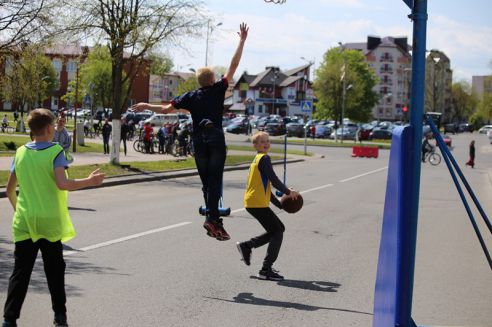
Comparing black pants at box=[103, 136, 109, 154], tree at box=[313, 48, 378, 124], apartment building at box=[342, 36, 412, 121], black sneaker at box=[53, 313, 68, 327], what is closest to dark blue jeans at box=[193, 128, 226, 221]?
black sneaker at box=[53, 313, 68, 327]

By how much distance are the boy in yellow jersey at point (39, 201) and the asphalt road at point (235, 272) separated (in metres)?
0.64

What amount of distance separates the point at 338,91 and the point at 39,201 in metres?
84.3

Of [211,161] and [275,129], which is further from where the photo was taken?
[275,129]

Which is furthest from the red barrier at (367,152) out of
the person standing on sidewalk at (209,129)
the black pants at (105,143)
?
the person standing on sidewalk at (209,129)

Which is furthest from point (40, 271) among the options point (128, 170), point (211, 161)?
point (128, 170)

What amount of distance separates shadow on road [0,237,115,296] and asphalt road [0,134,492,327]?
10mm

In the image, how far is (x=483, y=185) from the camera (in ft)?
84.6

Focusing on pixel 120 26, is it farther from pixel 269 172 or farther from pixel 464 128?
pixel 464 128

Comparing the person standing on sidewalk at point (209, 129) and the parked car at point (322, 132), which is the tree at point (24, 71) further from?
the parked car at point (322, 132)

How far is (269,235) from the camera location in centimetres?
769

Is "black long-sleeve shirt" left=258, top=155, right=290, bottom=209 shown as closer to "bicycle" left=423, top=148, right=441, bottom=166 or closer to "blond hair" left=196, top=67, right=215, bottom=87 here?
"blond hair" left=196, top=67, right=215, bottom=87

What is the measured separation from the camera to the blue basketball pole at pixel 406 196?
4.18 m

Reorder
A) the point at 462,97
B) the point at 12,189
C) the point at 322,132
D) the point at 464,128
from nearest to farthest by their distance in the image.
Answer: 1. the point at 12,189
2. the point at 322,132
3. the point at 464,128
4. the point at 462,97

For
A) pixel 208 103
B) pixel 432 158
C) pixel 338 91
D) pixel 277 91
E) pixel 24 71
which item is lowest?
pixel 432 158
